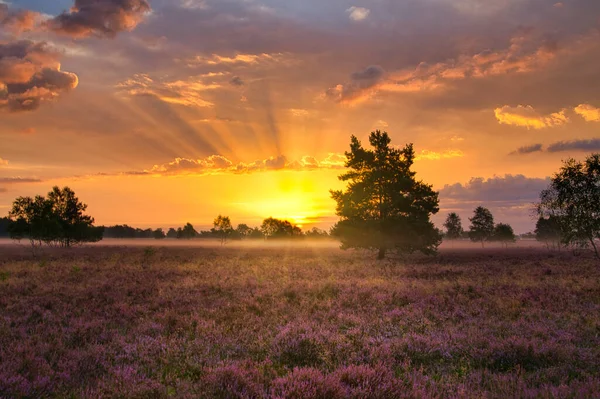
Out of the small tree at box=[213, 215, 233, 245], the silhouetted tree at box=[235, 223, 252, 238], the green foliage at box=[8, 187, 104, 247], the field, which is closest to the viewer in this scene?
the field

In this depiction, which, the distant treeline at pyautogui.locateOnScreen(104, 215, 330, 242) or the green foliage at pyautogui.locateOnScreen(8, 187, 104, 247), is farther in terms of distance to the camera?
the distant treeline at pyautogui.locateOnScreen(104, 215, 330, 242)

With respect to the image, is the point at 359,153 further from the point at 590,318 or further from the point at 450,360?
the point at 450,360

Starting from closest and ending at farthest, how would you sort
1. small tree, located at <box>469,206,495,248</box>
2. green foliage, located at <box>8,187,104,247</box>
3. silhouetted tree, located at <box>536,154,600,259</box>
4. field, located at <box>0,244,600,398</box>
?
field, located at <box>0,244,600,398</box> → silhouetted tree, located at <box>536,154,600,259</box> → green foliage, located at <box>8,187,104,247</box> → small tree, located at <box>469,206,495,248</box>

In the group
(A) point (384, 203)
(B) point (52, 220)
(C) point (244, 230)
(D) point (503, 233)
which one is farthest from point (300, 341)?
(C) point (244, 230)

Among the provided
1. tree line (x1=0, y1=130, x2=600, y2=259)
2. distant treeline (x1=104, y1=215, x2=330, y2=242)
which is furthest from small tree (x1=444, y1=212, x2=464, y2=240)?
tree line (x1=0, y1=130, x2=600, y2=259)

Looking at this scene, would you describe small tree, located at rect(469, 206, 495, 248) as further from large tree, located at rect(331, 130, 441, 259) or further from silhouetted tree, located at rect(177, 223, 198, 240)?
silhouetted tree, located at rect(177, 223, 198, 240)

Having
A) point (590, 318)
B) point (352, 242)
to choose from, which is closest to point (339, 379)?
point (590, 318)

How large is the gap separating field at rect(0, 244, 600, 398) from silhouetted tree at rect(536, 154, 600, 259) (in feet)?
70.3

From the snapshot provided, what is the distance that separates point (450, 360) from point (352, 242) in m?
29.3

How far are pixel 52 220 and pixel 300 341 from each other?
67.7 meters

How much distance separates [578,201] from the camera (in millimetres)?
33969

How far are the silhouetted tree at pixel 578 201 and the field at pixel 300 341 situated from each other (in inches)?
843

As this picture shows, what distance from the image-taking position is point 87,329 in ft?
32.0

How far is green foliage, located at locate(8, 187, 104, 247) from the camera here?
51781 millimetres
